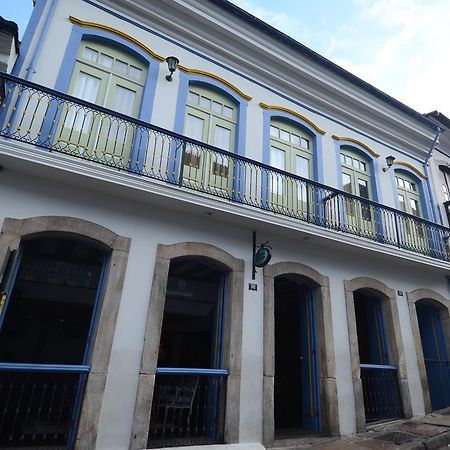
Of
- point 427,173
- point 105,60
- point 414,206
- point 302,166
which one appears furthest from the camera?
point 427,173

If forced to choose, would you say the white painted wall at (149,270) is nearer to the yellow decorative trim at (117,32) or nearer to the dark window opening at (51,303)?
the dark window opening at (51,303)

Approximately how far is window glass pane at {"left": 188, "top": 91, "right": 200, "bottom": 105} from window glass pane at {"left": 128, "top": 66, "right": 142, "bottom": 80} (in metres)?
1.03

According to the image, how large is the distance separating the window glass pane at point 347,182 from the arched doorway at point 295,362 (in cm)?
273

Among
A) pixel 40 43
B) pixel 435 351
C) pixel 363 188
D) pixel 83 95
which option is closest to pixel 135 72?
pixel 83 95

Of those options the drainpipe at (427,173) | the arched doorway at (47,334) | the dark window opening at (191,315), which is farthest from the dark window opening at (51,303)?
the drainpipe at (427,173)

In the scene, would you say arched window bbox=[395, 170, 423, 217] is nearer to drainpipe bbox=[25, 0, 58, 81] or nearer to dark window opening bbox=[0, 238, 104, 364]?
dark window opening bbox=[0, 238, 104, 364]

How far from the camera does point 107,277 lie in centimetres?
484

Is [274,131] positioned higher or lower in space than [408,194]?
higher

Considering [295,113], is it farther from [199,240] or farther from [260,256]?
[199,240]

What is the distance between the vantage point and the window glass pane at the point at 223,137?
6.86 metres

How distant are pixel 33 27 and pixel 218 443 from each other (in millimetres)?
7075

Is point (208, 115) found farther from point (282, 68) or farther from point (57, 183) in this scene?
point (57, 183)

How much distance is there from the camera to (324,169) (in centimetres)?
791

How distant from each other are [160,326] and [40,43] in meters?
4.91
